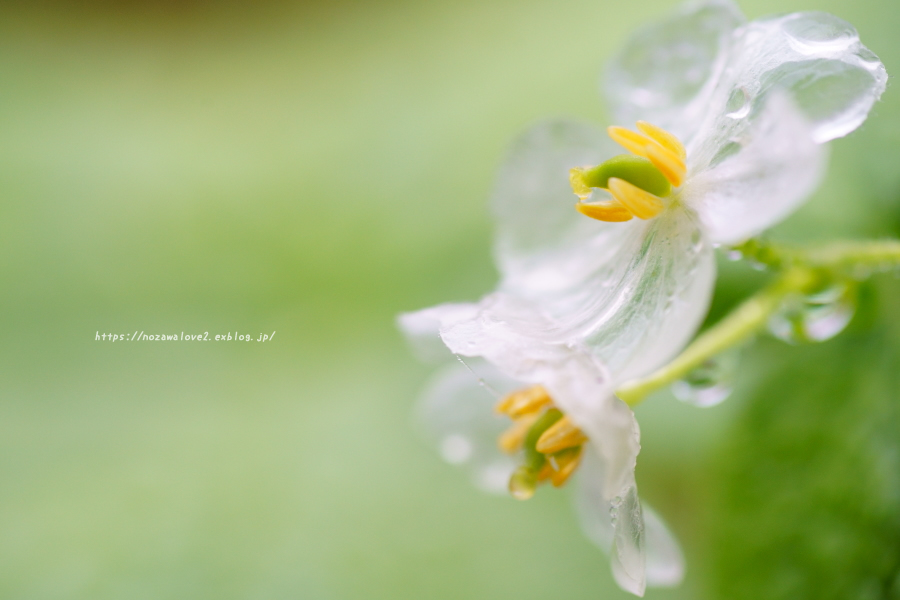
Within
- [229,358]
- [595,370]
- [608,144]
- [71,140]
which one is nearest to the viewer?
[595,370]

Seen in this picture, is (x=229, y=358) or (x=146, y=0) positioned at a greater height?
(x=146, y=0)

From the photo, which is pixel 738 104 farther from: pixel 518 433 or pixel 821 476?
pixel 821 476

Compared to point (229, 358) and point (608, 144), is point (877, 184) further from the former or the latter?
point (229, 358)

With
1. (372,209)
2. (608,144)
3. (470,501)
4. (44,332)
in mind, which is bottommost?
(470,501)

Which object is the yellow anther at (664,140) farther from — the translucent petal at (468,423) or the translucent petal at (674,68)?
the translucent petal at (468,423)

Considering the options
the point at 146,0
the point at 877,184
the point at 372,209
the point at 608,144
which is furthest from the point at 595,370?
the point at 146,0

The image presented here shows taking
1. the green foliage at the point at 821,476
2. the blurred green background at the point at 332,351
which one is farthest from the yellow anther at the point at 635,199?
the green foliage at the point at 821,476

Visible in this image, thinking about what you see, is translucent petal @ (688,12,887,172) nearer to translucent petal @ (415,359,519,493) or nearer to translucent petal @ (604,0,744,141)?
translucent petal @ (604,0,744,141)

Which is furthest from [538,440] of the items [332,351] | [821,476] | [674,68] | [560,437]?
[332,351]
